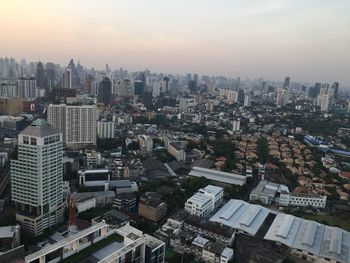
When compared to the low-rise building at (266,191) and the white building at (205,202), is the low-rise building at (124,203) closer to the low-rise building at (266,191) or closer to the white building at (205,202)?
the white building at (205,202)

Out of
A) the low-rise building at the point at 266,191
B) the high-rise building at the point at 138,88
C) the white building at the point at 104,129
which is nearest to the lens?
the low-rise building at the point at 266,191

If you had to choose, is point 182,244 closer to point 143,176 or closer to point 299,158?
point 143,176

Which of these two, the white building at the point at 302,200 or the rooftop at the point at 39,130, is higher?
the rooftop at the point at 39,130

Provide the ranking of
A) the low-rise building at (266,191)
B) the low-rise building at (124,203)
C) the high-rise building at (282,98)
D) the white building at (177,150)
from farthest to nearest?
the high-rise building at (282,98) < the white building at (177,150) < the low-rise building at (266,191) < the low-rise building at (124,203)

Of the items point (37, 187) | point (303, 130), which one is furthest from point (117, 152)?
point (303, 130)

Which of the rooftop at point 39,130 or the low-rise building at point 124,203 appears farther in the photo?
the low-rise building at point 124,203

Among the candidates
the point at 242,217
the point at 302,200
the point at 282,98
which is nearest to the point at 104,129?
the point at 242,217

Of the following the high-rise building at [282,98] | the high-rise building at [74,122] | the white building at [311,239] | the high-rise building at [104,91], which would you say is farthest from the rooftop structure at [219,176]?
the high-rise building at [282,98]
